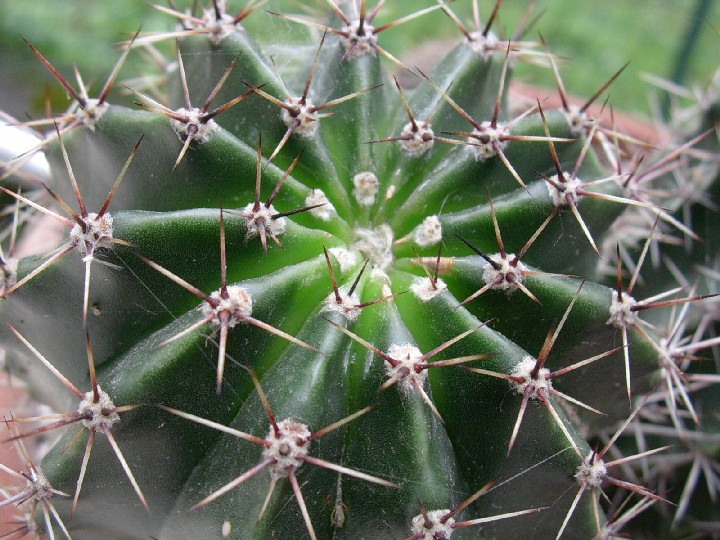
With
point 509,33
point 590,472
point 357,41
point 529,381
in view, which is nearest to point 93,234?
point 357,41

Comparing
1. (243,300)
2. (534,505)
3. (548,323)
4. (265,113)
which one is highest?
(265,113)

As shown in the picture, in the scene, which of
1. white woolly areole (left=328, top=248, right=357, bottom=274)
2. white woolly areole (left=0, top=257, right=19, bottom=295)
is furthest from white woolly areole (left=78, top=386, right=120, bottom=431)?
white woolly areole (left=328, top=248, right=357, bottom=274)

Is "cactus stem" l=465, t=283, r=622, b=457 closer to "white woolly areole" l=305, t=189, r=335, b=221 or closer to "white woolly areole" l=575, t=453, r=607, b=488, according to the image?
"white woolly areole" l=575, t=453, r=607, b=488

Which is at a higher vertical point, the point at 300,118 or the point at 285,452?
the point at 300,118

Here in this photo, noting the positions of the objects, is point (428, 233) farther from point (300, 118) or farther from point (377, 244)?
point (300, 118)

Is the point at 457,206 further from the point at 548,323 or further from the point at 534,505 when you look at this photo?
the point at 534,505

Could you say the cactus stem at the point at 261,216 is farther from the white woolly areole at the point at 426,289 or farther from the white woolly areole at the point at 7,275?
the white woolly areole at the point at 7,275

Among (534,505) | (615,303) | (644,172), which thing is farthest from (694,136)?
(534,505)
